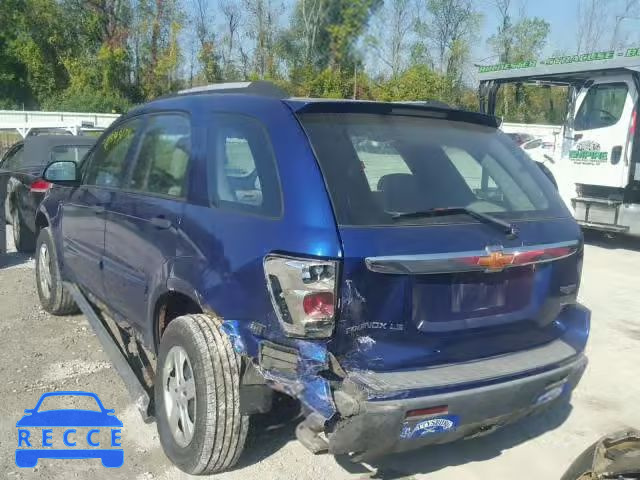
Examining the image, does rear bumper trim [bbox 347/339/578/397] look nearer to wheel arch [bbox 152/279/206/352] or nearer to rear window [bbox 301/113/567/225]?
rear window [bbox 301/113/567/225]

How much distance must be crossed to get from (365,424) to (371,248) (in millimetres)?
690

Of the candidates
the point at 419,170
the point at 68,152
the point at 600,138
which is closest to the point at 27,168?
the point at 68,152

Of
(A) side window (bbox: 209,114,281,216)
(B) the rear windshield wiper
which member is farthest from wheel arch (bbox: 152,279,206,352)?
(B) the rear windshield wiper

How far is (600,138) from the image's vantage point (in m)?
9.68

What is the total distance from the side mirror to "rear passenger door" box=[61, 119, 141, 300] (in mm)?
84

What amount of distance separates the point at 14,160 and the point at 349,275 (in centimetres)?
814

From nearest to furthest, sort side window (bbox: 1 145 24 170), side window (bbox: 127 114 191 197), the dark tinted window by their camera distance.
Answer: side window (bbox: 127 114 191 197)
the dark tinted window
side window (bbox: 1 145 24 170)

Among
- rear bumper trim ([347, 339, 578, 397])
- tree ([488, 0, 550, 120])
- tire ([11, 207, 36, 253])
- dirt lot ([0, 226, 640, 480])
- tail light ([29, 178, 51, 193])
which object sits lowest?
dirt lot ([0, 226, 640, 480])

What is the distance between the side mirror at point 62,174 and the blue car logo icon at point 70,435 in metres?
1.67

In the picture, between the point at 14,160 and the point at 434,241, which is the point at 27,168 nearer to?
the point at 14,160

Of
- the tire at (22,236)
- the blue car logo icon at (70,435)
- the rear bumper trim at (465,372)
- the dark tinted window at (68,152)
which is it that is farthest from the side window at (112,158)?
the dark tinted window at (68,152)

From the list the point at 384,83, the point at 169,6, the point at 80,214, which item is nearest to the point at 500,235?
the point at 80,214

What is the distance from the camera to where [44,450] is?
3.51 meters

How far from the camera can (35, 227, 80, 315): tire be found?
5.51m
